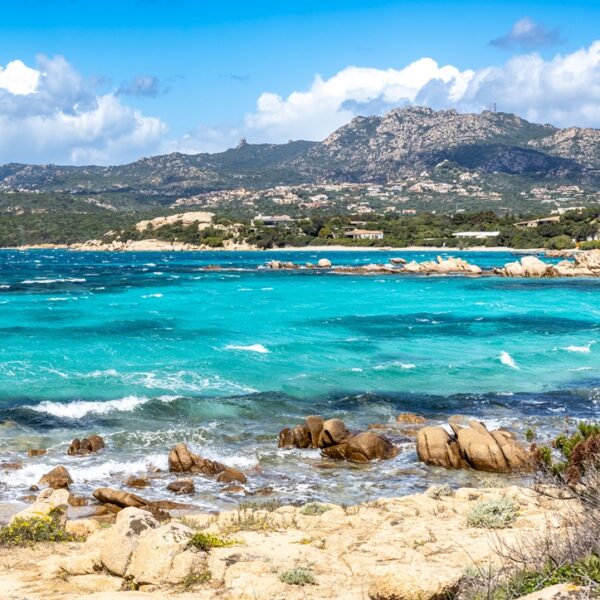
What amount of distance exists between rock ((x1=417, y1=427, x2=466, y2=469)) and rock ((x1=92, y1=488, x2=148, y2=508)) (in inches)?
322

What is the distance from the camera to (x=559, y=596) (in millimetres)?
5906

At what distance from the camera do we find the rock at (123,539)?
33.3 feet

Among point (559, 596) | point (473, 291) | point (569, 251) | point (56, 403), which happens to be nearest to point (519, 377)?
point (56, 403)

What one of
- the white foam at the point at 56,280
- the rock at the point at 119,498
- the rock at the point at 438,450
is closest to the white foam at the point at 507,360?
the rock at the point at 438,450

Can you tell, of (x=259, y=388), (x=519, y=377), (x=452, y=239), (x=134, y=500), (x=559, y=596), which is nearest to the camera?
(x=559, y=596)

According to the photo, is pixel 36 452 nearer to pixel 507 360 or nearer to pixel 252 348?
pixel 252 348

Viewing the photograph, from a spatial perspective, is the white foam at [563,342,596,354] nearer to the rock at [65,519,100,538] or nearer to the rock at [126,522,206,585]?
the rock at [65,519,100,538]

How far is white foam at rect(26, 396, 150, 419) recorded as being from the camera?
2517 centimetres

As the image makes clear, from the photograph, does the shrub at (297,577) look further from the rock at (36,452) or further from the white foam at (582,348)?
the white foam at (582,348)

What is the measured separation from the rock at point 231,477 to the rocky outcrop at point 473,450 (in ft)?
17.4

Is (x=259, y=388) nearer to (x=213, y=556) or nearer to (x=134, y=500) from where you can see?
(x=134, y=500)

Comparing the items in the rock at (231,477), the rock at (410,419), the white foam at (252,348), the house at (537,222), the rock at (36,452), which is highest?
the house at (537,222)

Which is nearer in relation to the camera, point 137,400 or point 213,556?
point 213,556

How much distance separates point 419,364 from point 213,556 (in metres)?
25.0
